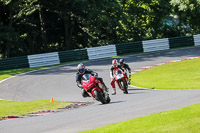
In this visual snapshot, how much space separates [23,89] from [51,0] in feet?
67.7

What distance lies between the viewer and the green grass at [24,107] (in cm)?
1424

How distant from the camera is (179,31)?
44531 mm

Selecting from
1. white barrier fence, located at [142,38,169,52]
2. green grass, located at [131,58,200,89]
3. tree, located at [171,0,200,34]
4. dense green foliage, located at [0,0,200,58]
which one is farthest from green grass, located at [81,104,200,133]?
tree, located at [171,0,200,34]

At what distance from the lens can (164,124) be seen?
8.30 meters

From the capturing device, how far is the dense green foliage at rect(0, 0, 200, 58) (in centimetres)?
3997

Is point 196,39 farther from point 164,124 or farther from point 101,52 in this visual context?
point 164,124

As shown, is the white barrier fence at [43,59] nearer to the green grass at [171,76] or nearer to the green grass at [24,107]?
the green grass at [171,76]

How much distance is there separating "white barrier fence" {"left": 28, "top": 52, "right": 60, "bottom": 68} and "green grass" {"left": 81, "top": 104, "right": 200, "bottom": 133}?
23.9 meters

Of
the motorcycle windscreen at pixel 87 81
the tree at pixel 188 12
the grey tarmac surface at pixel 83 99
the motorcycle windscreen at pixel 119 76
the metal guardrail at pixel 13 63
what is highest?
the tree at pixel 188 12

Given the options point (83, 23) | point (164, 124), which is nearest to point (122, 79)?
point (164, 124)

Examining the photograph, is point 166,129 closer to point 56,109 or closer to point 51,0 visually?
point 56,109

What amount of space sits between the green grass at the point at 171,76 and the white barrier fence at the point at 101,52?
8.05m

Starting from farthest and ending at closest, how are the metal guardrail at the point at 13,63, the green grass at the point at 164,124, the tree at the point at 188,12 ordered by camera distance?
the tree at the point at 188,12 < the metal guardrail at the point at 13,63 < the green grass at the point at 164,124

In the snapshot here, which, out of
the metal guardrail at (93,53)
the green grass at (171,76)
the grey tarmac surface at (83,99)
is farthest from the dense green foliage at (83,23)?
the green grass at (171,76)
